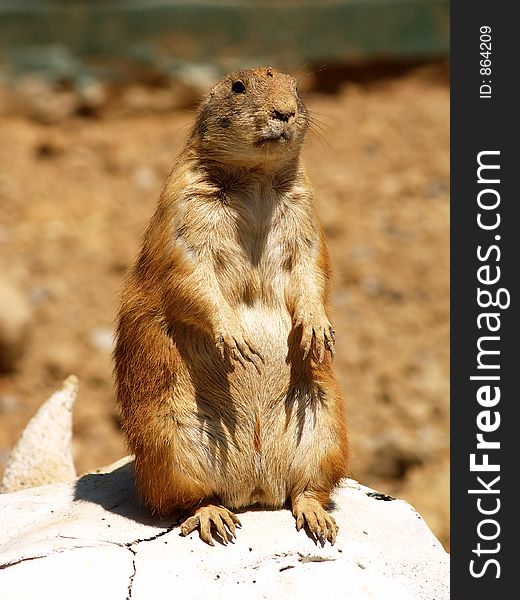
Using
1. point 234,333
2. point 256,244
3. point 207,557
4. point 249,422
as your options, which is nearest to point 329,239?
point 256,244

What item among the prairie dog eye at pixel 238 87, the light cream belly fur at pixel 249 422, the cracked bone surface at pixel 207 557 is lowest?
the cracked bone surface at pixel 207 557

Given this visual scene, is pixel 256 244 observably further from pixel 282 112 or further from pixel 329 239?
pixel 329 239

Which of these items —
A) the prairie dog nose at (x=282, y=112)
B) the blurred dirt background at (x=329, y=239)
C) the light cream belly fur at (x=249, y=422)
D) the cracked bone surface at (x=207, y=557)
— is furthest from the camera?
the blurred dirt background at (x=329, y=239)

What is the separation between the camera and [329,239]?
1055cm

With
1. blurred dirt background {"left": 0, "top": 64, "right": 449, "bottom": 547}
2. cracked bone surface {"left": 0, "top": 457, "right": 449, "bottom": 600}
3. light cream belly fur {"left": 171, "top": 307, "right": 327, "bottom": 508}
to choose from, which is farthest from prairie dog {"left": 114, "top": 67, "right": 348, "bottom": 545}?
blurred dirt background {"left": 0, "top": 64, "right": 449, "bottom": 547}

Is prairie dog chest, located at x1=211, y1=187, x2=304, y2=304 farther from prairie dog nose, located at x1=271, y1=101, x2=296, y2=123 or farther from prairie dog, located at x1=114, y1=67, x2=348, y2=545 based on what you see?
prairie dog nose, located at x1=271, y1=101, x2=296, y2=123

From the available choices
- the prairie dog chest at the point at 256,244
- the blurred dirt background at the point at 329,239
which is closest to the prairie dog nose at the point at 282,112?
the prairie dog chest at the point at 256,244

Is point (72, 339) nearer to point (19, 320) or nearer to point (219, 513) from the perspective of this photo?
point (19, 320)

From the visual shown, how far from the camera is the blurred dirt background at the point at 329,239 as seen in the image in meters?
8.85

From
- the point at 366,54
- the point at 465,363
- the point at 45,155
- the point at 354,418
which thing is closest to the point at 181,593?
the point at 465,363

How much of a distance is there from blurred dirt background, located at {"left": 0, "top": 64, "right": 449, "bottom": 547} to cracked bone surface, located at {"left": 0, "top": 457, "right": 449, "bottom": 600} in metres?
3.44

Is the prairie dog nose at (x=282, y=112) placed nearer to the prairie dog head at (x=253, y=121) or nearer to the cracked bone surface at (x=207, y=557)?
the prairie dog head at (x=253, y=121)

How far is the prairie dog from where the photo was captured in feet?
15.2

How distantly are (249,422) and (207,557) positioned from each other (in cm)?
64
